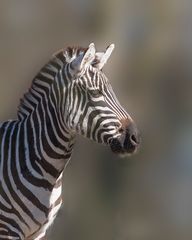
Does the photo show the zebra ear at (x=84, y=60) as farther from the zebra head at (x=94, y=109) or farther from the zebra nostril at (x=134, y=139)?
the zebra nostril at (x=134, y=139)

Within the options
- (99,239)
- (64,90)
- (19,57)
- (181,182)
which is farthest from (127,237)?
(64,90)

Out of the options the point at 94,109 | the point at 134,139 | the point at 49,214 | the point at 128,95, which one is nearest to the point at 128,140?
the point at 134,139

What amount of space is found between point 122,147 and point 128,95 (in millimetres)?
1277

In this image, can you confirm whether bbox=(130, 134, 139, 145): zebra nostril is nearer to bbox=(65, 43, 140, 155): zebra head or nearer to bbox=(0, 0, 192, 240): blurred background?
bbox=(65, 43, 140, 155): zebra head

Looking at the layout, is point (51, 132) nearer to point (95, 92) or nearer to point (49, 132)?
point (49, 132)

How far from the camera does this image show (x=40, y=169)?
4016mm

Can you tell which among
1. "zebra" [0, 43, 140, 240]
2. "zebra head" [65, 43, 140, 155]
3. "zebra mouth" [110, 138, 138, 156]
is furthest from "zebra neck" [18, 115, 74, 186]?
"zebra mouth" [110, 138, 138, 156]

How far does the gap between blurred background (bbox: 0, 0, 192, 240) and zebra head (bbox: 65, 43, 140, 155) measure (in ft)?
3.56

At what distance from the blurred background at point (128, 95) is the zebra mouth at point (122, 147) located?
117 centimetres

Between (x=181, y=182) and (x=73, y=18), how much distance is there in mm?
1317

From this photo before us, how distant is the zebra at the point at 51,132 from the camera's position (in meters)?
3.89

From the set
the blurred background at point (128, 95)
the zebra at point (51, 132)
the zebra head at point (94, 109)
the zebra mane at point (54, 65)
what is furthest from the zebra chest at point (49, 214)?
the blurred background at point (128, 95)

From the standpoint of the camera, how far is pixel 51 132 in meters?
4.01

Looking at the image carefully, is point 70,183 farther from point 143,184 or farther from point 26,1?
point 26,1
